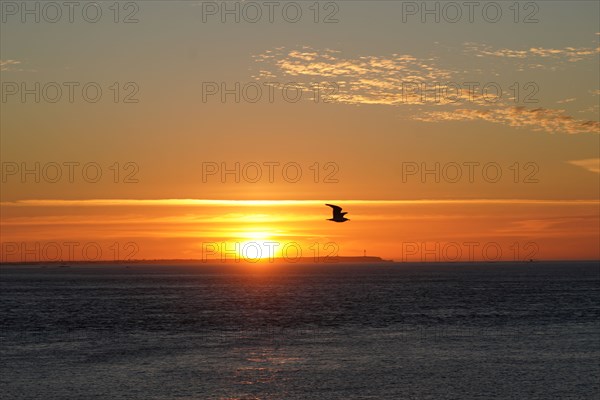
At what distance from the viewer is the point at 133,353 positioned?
68500 mm

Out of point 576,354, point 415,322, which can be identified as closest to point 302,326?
point 415,322

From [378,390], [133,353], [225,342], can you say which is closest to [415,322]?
[225,342]

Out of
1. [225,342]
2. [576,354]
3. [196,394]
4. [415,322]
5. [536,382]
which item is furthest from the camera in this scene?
[415,322]

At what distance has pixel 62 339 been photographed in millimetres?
79812

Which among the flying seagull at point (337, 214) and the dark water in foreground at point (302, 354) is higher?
the flying seagull at point (337, 214)

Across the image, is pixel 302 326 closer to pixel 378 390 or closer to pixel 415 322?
pixel 415 322

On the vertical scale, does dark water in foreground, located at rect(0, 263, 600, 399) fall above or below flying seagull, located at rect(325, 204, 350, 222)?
below

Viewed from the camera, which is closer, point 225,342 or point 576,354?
point 576,354

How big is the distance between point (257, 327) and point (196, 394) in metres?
40.8

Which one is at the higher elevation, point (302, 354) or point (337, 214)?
point (337, 214)

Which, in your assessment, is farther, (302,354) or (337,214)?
(302,354)

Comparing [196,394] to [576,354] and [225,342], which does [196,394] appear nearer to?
[225,342]

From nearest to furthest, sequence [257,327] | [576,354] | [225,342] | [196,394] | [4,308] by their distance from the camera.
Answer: [196,394] → [576,354] → [225,342] → [257,327] → [4,308]

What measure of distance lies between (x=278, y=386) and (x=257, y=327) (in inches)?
1513
